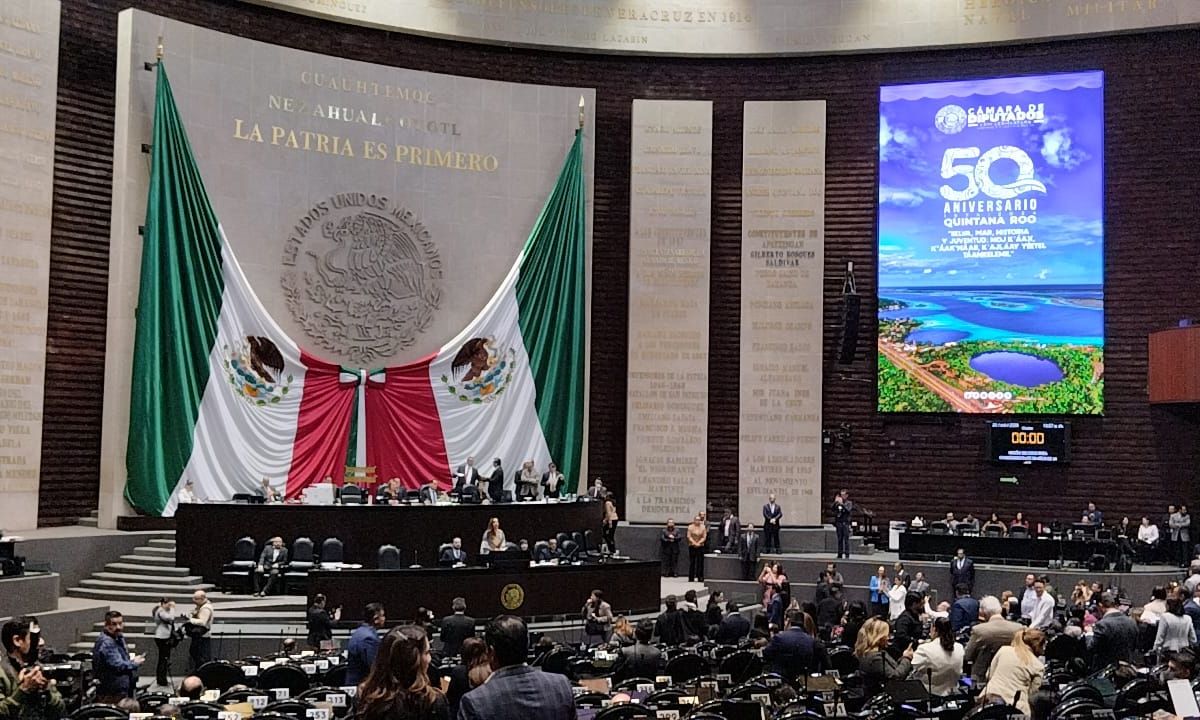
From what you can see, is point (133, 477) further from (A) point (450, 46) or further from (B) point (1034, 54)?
(B) point (1034, 54)

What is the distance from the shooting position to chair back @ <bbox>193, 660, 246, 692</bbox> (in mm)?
11352

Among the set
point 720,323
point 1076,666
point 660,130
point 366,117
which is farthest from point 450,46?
point 1076,666

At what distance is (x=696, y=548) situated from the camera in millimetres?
24641

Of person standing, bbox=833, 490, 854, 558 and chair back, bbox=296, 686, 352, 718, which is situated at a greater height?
person standing, bbox=833, 490, 854, 558

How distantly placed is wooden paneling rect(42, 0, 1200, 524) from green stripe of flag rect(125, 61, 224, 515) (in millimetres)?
922

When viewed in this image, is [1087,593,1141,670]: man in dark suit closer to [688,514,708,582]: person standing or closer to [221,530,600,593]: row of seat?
[221,530,600,593]: row of seat

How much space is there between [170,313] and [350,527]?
560 centimetres

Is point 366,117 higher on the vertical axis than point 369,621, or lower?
higher

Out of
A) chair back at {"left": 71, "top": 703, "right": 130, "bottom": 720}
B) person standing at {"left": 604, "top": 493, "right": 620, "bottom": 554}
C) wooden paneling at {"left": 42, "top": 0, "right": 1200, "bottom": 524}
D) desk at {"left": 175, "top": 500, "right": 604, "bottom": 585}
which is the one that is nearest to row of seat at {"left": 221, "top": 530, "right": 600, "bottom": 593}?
desk at {"left": 175, "top": 500, "right": 604, "bottom": 585}

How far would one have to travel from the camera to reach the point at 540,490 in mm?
25188

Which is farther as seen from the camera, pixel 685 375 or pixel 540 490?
pixel 685 375

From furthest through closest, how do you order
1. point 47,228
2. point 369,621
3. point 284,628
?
point 47,228, point 284,628, point 369,621

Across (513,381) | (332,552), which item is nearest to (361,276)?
(513,381)

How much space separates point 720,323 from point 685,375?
55.1 inches
